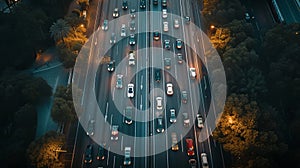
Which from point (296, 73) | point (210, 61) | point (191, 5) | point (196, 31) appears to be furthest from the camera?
point (191, 5)

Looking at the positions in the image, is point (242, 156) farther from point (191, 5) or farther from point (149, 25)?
point (191, 5)

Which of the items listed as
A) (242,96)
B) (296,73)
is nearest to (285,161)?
(242,96)

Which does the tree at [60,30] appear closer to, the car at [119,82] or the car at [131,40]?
the car at [131,40]

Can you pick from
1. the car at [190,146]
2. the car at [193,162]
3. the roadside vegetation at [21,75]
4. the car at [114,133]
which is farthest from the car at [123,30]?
the car at [193,162]

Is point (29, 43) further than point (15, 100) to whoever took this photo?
Yes

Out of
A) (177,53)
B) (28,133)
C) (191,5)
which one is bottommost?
(28,133)

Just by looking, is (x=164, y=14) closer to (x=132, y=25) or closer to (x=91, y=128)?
(x=132, y=25)
